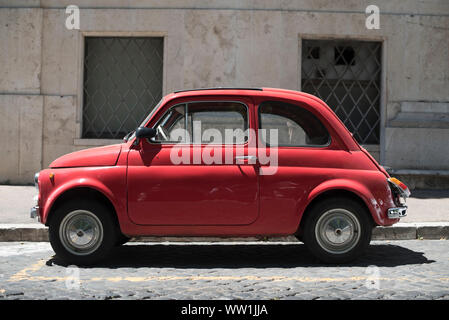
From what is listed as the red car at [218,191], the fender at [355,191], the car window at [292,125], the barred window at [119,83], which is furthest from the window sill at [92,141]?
the fender at [355,191]

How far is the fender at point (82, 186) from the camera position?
19.1 feet

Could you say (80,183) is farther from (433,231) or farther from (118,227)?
(433,231)

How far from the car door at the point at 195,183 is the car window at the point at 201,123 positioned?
2 cm

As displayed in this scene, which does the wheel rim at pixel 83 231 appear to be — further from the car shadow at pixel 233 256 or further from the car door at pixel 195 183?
the car door at pixel 195 183

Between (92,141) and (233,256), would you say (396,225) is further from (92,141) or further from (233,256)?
(92,141)

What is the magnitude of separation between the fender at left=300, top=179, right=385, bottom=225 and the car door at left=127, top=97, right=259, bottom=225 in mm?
575

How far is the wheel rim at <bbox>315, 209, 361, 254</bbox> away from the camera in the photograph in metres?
5.86

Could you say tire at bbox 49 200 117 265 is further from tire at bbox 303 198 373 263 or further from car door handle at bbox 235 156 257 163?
tire at bbox 303 198 373 263

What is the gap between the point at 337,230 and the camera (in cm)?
588

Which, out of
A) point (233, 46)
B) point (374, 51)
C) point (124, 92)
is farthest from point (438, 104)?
point (124, 92)

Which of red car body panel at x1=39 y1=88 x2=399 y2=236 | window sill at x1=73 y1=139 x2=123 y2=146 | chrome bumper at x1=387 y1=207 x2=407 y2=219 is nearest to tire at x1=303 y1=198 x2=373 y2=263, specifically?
red car body panel at x1=39 y1=88 x2=399 y2=236

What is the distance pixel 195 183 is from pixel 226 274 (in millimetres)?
911
